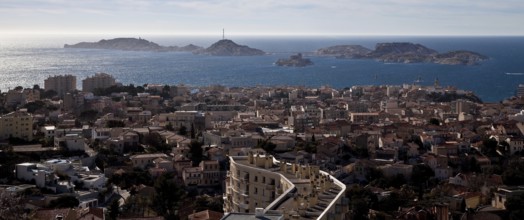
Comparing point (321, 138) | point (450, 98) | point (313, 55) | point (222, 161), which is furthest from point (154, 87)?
point (313, 55)

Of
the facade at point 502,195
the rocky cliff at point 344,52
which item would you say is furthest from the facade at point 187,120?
the rocky cliff at point 344,52

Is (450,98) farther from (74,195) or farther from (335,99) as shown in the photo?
(74,195)

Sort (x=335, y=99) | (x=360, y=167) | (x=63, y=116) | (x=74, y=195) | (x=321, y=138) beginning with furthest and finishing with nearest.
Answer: (x=335, y=99)
(x=63, y=116)
(x=321, y=138)
(x=360, y=167)
(x=74, y=195)

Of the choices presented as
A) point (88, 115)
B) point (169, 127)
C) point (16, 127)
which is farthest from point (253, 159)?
point (88, 115)

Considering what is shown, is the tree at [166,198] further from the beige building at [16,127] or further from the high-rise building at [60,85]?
the high-rise building at [60,85]

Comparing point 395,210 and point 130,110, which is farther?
point 130,110

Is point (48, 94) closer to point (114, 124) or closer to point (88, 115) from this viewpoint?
point (88, 115)
